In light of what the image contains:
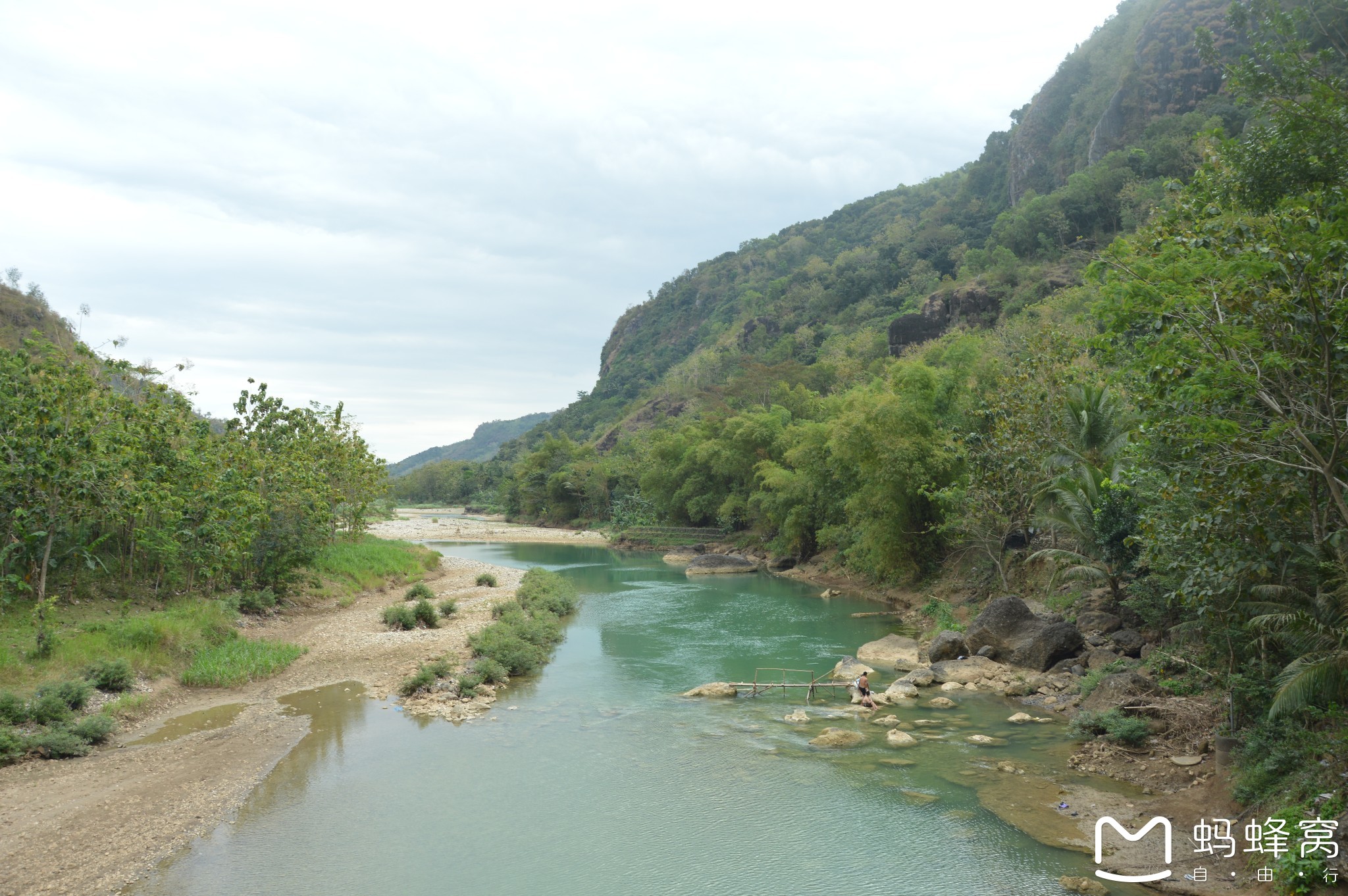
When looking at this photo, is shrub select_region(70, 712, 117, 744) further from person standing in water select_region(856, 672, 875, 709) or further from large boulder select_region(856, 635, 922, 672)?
large boulder select_region(856, 635, 922, 672)

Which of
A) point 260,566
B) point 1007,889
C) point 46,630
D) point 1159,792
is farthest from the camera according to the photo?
point 260,566

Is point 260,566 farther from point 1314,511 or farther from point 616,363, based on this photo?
point 616,363

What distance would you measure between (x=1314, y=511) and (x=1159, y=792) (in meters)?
4.59

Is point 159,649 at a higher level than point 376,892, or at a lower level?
higher

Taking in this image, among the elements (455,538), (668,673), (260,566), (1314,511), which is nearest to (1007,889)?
(1314,511)

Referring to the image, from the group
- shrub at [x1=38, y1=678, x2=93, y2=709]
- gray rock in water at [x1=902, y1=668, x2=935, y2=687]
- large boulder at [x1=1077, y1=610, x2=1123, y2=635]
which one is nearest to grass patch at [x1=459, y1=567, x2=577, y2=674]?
shrub at [x1=38, y1=678, x2=93, y2=709]

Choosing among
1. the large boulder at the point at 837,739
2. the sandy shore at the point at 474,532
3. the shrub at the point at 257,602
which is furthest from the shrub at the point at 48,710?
the sandy shore at the point at 474,532

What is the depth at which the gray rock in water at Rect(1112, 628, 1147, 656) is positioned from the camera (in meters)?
15.5

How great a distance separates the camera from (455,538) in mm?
69312

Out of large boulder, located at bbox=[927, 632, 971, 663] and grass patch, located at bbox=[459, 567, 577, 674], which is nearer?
large boulder, located at bbox=[927, 632, 971, 663]

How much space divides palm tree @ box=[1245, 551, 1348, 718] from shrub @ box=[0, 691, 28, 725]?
16.8 meters

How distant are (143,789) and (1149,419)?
14.1m

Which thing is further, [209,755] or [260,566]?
[260,566]

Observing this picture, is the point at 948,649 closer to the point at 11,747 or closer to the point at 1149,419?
the point at 1149,419
